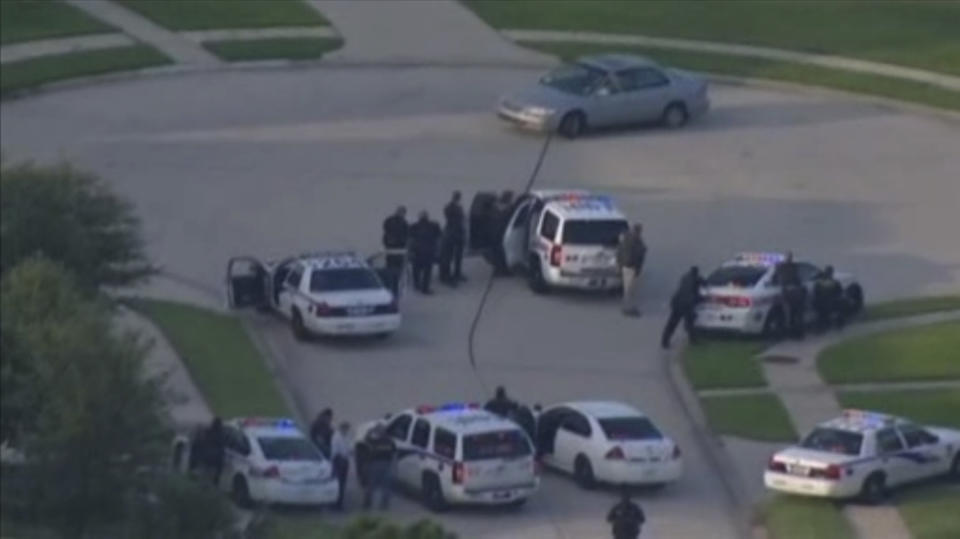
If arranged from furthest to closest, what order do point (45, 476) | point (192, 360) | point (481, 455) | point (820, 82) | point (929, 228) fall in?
point (820, 82) < point (929, 228) < point (192, 360) < point (481, 455) < point (45, 476)

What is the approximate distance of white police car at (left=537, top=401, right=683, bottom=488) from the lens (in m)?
46.7

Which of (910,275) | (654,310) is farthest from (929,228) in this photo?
(654,310)

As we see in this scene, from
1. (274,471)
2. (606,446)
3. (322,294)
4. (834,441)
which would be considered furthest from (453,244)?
(274,471)

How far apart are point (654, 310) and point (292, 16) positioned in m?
21.6

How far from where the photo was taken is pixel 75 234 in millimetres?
32969

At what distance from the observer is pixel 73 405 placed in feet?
98.2

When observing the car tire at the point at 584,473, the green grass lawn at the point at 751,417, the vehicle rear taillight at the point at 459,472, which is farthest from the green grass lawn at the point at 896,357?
the vehicle rear taillight at the point at 459,472

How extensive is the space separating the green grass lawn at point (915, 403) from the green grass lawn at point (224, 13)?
86.7ft

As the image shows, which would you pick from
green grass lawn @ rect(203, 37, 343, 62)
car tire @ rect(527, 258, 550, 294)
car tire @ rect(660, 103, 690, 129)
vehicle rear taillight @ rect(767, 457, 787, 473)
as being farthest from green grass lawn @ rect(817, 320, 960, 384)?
green grass lawn @ rect(203, 37, 343, 62)

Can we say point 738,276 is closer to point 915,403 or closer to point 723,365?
point 723,365

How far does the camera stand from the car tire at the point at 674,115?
68438 mm

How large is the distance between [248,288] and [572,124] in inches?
521

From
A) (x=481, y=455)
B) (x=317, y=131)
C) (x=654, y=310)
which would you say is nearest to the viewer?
(x=481, y=455)

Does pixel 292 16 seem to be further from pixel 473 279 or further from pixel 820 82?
pixel 473 279
